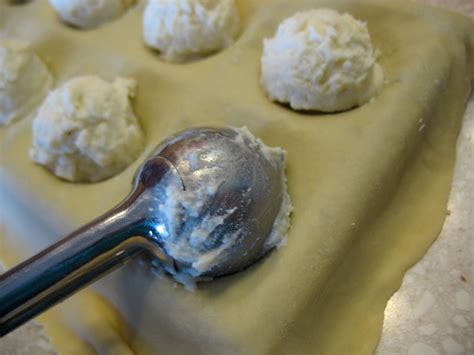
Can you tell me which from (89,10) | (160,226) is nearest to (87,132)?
(160,226)

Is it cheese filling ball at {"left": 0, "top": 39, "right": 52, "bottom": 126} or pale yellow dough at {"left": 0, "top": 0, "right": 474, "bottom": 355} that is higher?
cheese filling ball at {"left": 0, "top": 39, "right": 52, "bottom": 126}

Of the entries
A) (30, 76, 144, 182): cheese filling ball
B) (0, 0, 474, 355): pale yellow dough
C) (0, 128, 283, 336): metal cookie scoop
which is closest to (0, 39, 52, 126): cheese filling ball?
(0, 0, 474, 355): pale yellow dough

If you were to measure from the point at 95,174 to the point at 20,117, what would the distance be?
277 millimetres

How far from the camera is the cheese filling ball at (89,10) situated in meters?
1.02

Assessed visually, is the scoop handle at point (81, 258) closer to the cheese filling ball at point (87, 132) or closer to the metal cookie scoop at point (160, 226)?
the metal cookie scoop at point (160, 226)

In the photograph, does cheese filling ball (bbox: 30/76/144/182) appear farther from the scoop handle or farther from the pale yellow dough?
the scoop handle

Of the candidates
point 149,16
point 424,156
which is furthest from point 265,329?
point 149,16

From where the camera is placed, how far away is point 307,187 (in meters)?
0.70

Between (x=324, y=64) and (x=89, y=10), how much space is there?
60cm

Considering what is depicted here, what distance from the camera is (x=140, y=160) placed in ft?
2.68

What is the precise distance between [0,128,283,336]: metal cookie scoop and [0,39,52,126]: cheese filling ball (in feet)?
1.50

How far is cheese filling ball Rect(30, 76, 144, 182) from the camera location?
30.9 inches

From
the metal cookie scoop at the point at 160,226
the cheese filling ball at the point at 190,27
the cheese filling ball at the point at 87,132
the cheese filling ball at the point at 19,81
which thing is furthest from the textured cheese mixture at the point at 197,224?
the cheese filling ball at the point at 19,81

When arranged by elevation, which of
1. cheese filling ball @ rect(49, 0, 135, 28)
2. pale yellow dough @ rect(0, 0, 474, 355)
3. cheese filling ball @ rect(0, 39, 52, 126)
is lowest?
pale yellow dough @ rect(0, 0, 474, 355)
